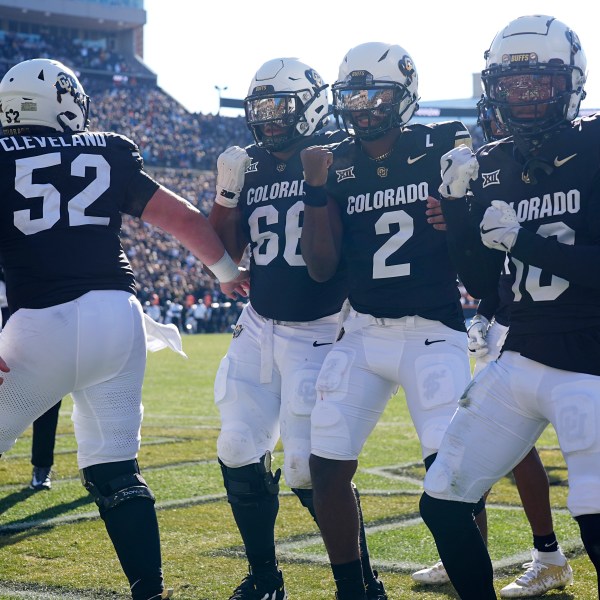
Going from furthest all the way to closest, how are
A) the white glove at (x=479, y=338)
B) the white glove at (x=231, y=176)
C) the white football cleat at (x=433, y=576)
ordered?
the white glove at (x=479, y=338)
the white glove at (x=231, y=176)
the white football cleat at (x=433, y=576)

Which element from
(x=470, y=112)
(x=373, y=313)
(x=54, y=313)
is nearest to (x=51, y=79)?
(x=54, y=313)

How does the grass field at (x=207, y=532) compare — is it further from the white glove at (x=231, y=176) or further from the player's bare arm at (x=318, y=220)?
the white glove at (x=231, y=176)

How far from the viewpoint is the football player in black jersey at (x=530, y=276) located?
3.11m

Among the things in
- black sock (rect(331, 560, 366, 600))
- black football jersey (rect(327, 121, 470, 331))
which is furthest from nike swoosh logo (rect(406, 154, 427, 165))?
black sock (rect(331, 560, 366, 600))

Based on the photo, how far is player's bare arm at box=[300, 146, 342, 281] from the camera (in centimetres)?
397

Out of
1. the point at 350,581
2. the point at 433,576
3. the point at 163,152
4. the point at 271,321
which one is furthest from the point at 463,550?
the point at 163,152

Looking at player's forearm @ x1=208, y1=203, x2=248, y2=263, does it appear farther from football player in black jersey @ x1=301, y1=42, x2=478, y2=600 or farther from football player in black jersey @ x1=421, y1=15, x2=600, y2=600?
football player in black jersey @ x1=421, y1=15, x2=600, y2=600

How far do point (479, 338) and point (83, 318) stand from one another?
2072 millimetres

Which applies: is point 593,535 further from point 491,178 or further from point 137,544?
point 137,544

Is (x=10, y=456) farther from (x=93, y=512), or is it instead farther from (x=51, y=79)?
(x=51, y=79)

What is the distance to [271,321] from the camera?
4449mm

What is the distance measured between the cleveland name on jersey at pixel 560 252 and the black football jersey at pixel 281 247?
3.86 feet

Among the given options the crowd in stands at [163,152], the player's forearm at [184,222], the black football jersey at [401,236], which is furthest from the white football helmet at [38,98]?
the crowd in stands at [163,152]

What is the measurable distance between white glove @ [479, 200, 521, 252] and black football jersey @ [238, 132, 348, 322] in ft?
3.83
